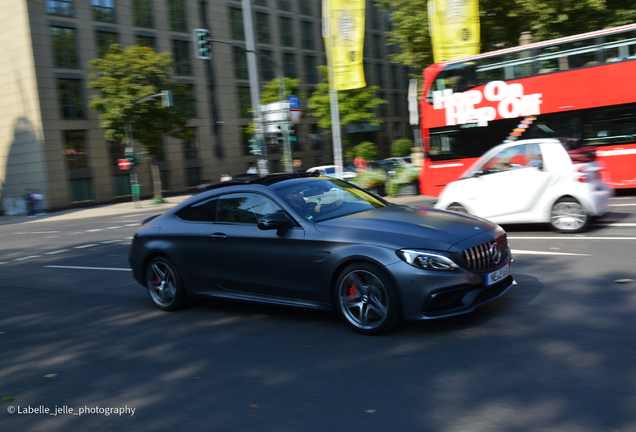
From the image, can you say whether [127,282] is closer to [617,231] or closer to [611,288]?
[611,288]

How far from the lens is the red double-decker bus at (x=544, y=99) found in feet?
48.5

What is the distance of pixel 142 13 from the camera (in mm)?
42781

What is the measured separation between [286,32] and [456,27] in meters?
37.0

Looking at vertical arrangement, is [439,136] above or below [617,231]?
above

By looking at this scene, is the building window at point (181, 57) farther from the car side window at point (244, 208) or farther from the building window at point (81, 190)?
the car side window at point (244, 208)

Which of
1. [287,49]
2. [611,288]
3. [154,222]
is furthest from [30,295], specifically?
[287,49]

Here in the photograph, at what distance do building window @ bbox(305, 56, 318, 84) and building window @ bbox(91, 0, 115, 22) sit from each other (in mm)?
20014

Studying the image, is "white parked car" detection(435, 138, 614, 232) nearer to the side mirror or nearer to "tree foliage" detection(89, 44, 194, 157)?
the side mirror

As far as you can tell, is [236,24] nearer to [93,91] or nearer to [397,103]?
[93,91]

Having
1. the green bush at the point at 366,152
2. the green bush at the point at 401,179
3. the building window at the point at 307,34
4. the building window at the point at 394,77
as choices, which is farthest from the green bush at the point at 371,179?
the building window at the point at 394,77

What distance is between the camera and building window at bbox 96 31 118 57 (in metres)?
39.9

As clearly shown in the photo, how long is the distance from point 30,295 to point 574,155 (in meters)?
8.75

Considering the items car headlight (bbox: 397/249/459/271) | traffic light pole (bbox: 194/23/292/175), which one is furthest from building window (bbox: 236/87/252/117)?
car headlight (bbox: 397/249/459/271)

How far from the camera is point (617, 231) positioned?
30.8ft
